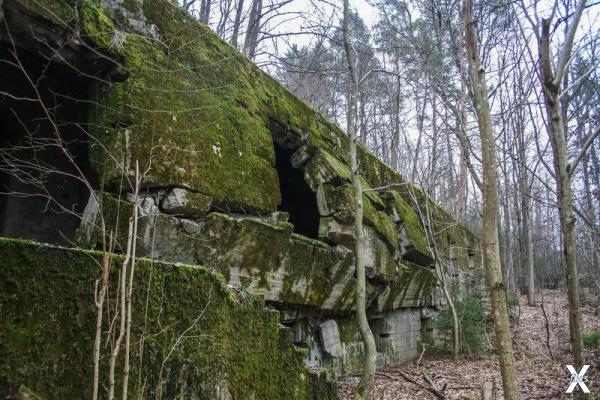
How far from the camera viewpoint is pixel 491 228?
176 inches

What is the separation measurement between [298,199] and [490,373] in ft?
15.4

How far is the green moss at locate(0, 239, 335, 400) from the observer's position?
2.37 metres

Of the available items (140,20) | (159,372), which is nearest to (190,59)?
(140,20)

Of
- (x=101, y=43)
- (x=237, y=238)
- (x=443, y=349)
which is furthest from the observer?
(x=443, y=349)

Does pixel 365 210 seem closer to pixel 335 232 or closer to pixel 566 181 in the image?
pixel 335 232

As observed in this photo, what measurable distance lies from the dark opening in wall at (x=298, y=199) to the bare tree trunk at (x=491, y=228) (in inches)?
139

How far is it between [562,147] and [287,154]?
4000mm

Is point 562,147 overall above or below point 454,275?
above

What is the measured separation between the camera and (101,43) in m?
4.17

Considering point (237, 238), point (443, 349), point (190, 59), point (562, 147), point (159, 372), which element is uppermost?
point (190, 59)

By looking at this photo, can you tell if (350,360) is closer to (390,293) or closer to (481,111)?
(390,293)

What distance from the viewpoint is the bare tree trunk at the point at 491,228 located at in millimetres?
4234

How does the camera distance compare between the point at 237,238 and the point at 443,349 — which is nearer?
the point at 237,238

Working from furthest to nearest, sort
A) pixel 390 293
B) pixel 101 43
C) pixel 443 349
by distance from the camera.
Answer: pixel 443 349, pixel 390 293, pixel 101 43
